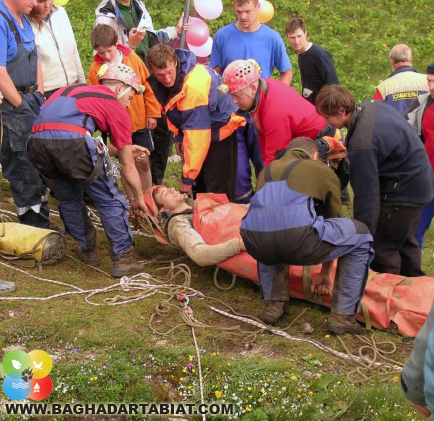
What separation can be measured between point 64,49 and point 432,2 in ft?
37.0

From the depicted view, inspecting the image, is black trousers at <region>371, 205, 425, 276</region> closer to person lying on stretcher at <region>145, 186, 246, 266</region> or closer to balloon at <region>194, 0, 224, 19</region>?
person lying on stretcher at <region>145, 186, 246, 266</region>

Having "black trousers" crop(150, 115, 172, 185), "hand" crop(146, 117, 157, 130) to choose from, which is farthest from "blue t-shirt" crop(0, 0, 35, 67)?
"black trousers" crop(150, 115, 172, 185)

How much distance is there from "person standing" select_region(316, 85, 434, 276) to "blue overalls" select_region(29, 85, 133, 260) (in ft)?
6.51

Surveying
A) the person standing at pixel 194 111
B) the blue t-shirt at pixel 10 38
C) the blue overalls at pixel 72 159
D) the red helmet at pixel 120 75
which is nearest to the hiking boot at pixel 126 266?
the blue overalls at pixel 72 159

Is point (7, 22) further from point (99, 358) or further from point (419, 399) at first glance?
point (419, 399)

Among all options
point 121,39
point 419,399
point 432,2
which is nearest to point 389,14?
point 432,2

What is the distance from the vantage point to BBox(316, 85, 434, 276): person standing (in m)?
4.75

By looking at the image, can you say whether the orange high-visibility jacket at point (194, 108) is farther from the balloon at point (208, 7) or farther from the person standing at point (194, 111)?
the balloon at point (208, 7)

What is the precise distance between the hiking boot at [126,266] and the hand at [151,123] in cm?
170

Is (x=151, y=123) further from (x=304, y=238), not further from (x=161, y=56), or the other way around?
(x=304, y=238)

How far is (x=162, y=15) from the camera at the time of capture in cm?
1437

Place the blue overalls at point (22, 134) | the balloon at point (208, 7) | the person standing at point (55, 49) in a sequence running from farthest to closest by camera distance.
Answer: the balloon at point (208, 7), the person standing at point (55, 49), the blue overalls at point (22, 134)

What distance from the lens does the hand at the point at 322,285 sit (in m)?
→ 5.08

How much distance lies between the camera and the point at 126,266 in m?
5.80
